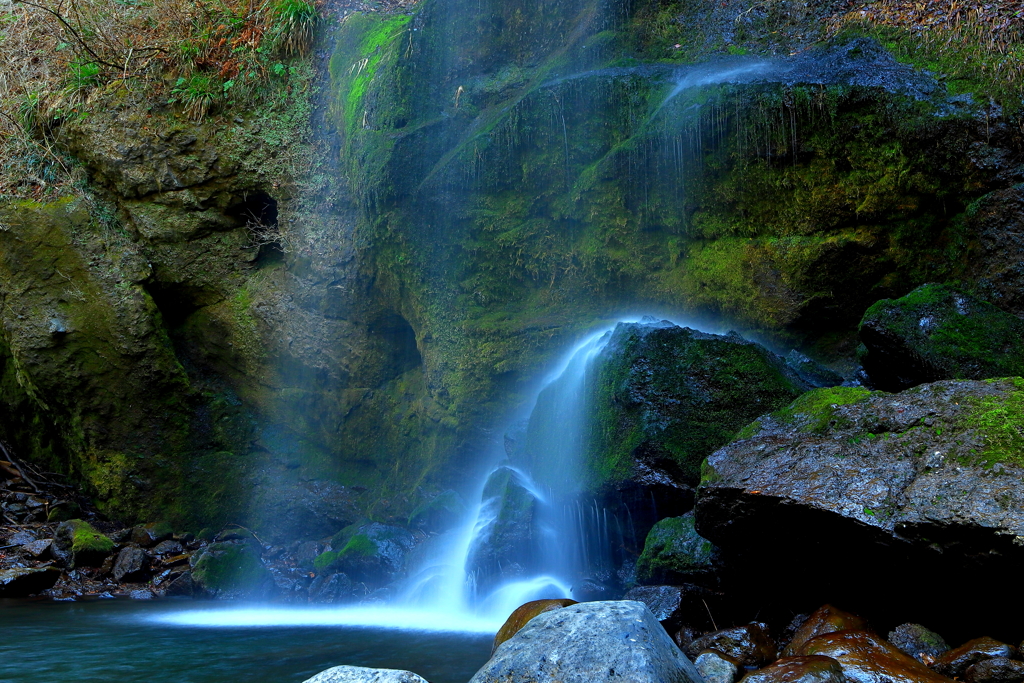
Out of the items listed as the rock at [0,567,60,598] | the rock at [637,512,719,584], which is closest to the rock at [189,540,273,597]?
the rock at [0,567,60,598]

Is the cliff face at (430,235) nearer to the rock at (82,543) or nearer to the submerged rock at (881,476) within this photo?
the rock at (82,543)

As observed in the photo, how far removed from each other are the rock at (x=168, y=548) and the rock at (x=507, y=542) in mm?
4518

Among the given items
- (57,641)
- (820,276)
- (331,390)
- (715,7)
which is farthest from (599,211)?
(57,641)

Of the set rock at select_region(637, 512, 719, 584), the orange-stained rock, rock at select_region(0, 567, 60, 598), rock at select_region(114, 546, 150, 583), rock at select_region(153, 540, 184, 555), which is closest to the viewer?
the orange-stained rock

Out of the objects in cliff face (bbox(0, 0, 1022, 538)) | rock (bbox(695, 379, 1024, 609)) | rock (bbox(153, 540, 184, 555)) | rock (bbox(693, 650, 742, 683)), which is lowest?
rock (bbox(693, 650, 742, 683))

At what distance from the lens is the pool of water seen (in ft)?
15.9

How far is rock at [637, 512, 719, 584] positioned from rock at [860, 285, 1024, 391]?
74.7 inches

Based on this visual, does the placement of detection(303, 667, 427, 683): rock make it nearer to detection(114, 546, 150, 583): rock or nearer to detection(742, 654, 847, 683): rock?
detection(742, 654, 847, 683): rock

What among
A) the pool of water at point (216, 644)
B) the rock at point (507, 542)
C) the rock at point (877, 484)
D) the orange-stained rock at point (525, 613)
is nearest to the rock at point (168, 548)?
the pool of water at point (216, 644)

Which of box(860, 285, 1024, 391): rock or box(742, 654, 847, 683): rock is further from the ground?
box(860, 285, 1024, 391): rock

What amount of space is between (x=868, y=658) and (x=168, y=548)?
857cm

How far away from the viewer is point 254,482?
993cm

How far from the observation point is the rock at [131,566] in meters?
8.45

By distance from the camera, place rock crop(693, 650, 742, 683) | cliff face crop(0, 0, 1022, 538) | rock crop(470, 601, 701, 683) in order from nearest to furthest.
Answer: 1. rock crop(470, 601, 701, 683)
2. rock crop(693, 650, 742, 683)
3. cliff face crop(0, 0, 1022, 538)
